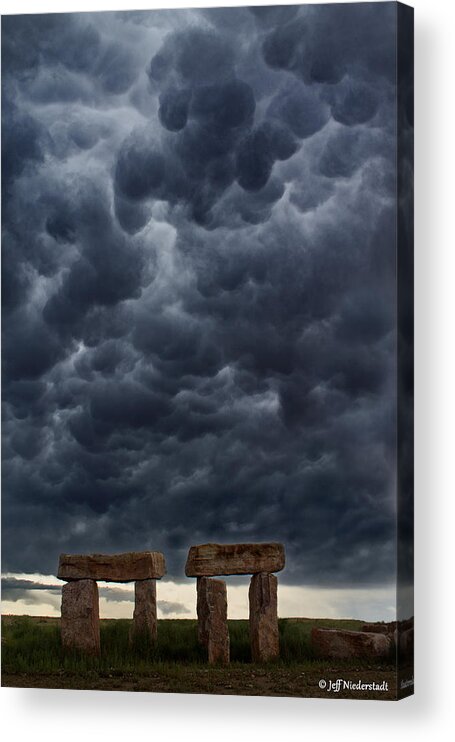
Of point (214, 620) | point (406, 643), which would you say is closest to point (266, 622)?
point (214, 620)

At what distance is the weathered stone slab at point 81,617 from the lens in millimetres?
14836

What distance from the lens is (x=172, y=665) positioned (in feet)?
47.9

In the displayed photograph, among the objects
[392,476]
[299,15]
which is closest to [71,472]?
[392,476]

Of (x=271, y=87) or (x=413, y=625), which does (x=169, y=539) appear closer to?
(x=413, y=625)

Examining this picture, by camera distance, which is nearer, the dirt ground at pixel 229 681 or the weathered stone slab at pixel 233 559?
the dirt ground at pixel 229 681

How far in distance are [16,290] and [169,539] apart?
239 cm

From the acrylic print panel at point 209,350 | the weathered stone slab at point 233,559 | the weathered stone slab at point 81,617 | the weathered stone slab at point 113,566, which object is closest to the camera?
the acrylic print panel at point 209,350

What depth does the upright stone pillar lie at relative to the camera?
572 inches

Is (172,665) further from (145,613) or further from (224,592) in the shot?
(224,592)

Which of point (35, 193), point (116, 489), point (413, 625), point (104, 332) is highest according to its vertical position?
point (35, 193)

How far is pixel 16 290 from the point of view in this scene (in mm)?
15148

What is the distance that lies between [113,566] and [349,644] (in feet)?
6.59

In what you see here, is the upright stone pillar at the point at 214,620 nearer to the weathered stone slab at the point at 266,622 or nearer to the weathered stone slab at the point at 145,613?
the weathered stone slab at the point at 266,622

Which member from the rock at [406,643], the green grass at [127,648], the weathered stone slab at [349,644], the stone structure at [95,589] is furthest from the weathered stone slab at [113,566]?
the rock at [406,643]
